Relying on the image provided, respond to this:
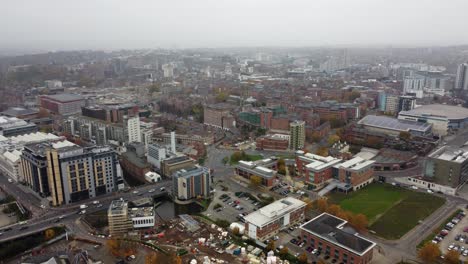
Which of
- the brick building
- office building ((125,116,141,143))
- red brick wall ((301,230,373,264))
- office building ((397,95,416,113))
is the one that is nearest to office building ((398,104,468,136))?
office building ((397,95,416,113))

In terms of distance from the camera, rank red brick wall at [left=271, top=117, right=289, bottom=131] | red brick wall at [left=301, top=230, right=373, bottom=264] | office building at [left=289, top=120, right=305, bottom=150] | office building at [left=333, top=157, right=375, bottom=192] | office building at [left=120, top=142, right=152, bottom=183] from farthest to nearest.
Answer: red brick wall at [left=271, top=117, right=289, bottom=131] < office building at [left=289, top=120, right=305, bottom=150] < office building at [left=120, top=142, right=152, bottom=183] < office building at [left=333, top=157, right=375, bottom=192] < red brick wall at [left=301, top=230, right=373, bottom=264]

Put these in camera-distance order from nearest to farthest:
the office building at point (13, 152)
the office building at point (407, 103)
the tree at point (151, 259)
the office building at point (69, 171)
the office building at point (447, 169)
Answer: the tree at point (151, 259)
the office building at point (69, 171)
the office building at point (447, 169)
the office building at point (13, 152)
the office building at point (407, 103)

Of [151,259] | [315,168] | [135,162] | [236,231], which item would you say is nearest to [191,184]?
[236,231]

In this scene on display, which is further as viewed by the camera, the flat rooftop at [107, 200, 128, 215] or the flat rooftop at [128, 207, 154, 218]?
the flat rooftop at [128, 207, 154, 218]

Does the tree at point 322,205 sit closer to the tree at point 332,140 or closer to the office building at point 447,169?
the office building at point 447,169

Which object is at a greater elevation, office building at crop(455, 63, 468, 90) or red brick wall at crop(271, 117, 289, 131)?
Answer: office building at crop(455, 63, 468, 90)

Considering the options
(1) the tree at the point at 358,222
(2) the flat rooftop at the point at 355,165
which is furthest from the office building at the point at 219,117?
(1) the tree at the point at 358,222

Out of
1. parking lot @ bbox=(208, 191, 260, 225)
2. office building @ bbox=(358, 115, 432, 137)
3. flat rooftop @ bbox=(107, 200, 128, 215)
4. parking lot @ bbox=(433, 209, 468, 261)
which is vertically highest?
office building @ bbox=(358, 115, 432, 137)

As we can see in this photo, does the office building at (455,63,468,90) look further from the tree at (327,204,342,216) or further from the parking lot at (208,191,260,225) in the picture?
the parking lot at (208,191,260,225)

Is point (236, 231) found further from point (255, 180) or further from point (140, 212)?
point (255, 180)
